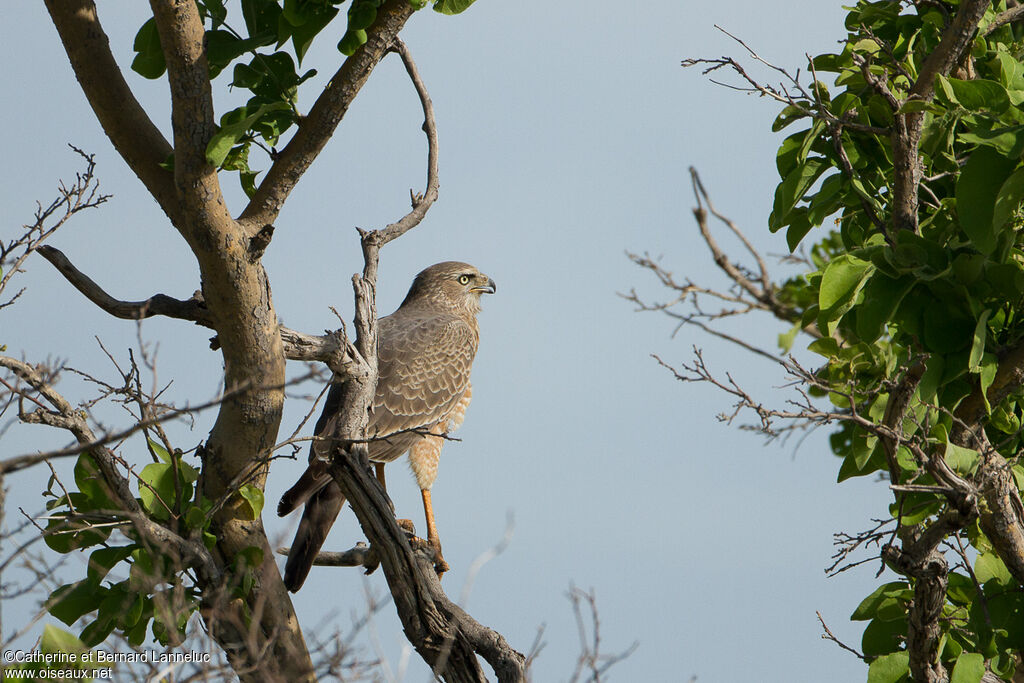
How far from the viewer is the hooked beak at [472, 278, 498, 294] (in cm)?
793

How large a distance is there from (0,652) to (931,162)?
11.6 ft

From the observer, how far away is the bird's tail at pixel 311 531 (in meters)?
4.75

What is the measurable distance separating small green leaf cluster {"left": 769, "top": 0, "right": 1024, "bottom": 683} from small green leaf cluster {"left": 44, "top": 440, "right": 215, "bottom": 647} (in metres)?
2.62

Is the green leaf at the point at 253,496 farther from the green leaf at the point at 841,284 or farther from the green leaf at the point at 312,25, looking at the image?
the green leaf at the point at 841,284

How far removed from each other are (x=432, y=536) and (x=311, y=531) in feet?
3.88

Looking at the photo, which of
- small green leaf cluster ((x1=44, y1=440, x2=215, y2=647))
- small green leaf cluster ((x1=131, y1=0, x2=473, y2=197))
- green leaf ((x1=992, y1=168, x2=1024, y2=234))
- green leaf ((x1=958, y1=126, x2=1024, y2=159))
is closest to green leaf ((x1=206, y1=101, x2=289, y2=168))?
small green leaf cluster ((x1=131, y1=0, x2=473, y2=197))

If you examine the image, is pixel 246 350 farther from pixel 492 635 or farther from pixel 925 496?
pixel 925 496

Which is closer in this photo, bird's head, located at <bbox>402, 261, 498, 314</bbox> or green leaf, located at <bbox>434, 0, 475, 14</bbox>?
green leaf, located at <bbox>434, 0, 475, 14</bbox>

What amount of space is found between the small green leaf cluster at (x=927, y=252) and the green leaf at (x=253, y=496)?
2.36 meters

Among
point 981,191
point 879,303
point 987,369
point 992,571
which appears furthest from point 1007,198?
point 992,571

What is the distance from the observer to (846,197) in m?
3.78

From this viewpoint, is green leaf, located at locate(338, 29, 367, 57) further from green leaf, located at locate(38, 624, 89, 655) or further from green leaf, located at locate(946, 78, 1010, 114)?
green leaf, located at locate(38, 624, 89, 655)

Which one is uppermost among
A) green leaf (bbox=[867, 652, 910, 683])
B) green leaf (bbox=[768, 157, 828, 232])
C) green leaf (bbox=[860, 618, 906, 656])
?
green leaf (bbox=[768, 157, 828, 232])

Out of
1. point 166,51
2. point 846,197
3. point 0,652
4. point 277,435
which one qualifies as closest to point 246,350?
point 277,435
